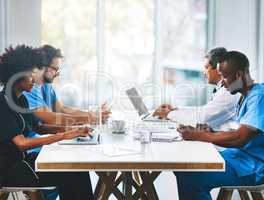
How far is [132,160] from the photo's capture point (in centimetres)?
241

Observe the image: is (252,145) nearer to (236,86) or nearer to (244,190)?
(244,190)

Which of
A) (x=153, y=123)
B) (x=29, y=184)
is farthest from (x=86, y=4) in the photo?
(x=29, y=184)

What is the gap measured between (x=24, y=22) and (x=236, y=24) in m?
2.18

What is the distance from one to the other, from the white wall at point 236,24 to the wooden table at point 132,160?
9.21ft

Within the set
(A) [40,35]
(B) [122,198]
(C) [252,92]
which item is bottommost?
(B) [122,198]

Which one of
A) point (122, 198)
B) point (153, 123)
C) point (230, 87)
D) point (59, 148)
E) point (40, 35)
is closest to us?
point (59, 148)

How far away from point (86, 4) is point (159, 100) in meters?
1.28

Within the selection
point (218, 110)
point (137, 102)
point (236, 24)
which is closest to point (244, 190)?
point (218, 110)

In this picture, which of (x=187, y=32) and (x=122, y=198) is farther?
(x=187, y=32)

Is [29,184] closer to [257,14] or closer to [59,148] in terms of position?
[59,148]

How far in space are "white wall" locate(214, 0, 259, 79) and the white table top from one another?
292 cm

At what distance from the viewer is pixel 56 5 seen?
18.4 feet

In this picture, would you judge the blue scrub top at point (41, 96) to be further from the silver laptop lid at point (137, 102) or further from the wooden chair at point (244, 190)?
the wooden chair at point (244, 190)

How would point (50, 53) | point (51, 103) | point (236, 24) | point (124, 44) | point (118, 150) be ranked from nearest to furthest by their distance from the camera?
1. point (118, 150)
2. point (50, 53)
3. point (51, 103)
4. point (236, 24)
5. point (124, 44)
